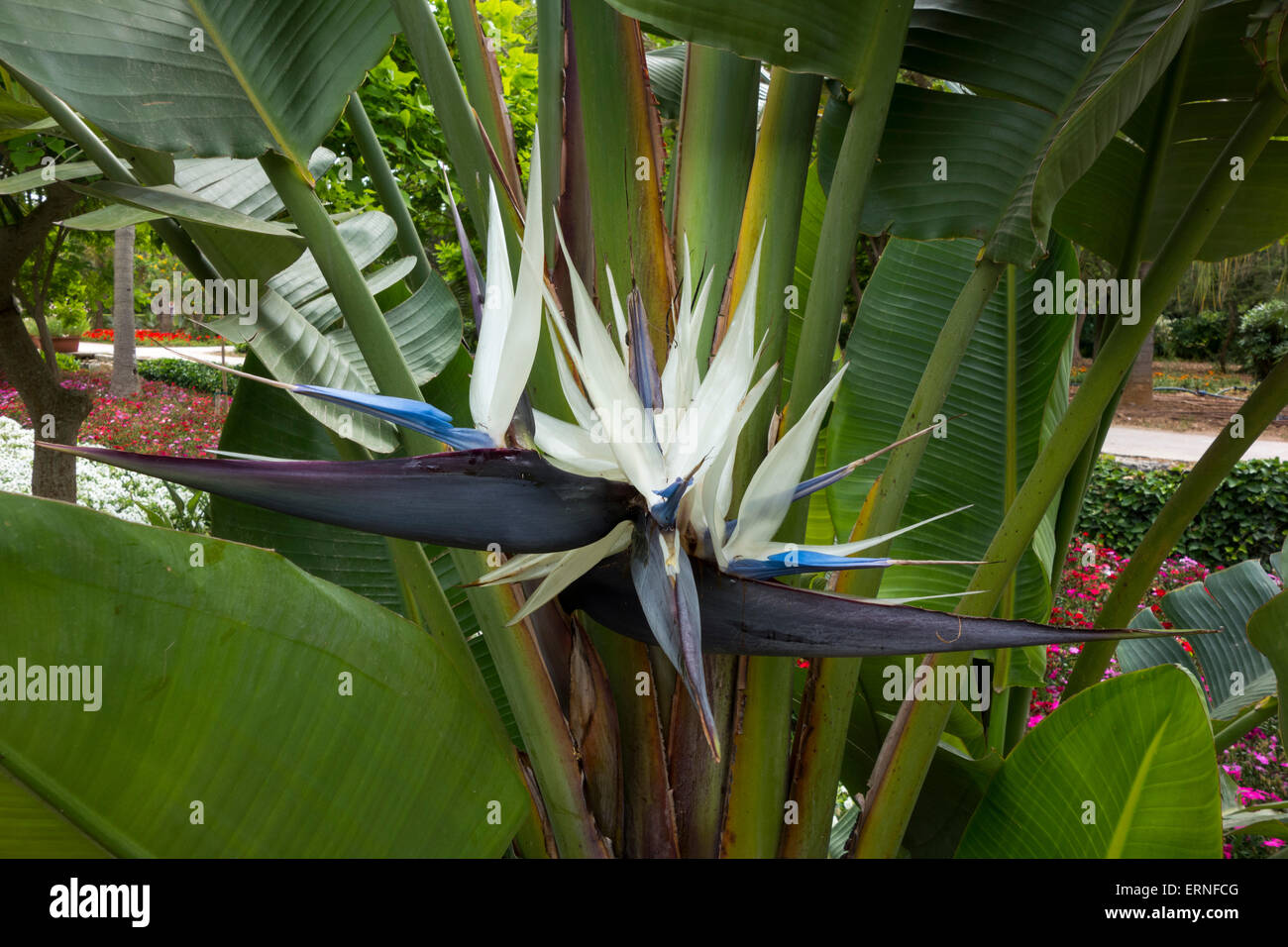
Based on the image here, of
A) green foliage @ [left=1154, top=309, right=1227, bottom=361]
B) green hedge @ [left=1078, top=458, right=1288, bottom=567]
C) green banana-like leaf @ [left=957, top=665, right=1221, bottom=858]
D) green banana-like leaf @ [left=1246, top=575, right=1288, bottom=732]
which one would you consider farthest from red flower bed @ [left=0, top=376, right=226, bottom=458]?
green foliage @ [left=1154, top=309, right=1227, bottom=361]

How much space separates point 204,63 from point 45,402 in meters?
2.58

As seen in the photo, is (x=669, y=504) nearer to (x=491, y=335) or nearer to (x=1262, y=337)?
(x=491, y=335)

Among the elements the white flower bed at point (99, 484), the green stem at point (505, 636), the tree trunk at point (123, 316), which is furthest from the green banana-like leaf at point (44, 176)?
the tree trunk at point (123, 316)

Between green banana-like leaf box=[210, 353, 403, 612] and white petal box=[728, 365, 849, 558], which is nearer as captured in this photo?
white petal box=[728, 365, 849, 558]

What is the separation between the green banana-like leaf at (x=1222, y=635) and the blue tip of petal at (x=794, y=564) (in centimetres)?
97

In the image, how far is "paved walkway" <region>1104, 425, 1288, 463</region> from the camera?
7577 mm

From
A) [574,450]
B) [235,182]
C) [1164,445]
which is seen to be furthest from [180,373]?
[574,450]

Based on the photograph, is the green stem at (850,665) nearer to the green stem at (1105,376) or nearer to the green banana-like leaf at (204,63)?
the green stem at (1105,376)

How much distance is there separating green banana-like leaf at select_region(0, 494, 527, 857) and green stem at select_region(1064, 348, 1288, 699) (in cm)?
58

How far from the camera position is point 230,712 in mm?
458

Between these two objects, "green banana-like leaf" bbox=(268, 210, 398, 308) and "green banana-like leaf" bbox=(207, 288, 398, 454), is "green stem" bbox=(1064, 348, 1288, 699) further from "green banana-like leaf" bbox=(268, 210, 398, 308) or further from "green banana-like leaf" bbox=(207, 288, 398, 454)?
"green banana-like leaf" bbox=(268, 210, 398, 308)

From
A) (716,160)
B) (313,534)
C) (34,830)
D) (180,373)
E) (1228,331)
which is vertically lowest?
(34,830)
